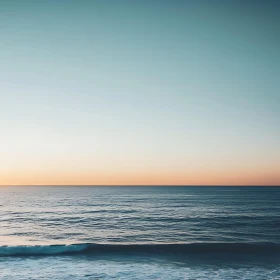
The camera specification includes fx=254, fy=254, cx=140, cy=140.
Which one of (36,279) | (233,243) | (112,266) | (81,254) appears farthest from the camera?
(233,243)

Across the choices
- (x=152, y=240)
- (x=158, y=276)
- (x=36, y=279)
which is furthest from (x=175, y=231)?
(x=36, y=279)

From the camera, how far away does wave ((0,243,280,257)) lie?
26.3 m

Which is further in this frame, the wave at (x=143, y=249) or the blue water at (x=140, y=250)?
the wave at (x=143, y=249)

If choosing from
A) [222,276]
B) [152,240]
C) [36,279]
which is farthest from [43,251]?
[222,276]

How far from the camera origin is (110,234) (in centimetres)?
3484

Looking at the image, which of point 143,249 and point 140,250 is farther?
point 143,249

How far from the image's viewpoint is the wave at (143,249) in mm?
26344

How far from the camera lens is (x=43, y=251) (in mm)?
26359

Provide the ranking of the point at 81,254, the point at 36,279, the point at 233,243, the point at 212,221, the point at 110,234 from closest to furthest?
1. the point at 36,279
2. the point at 81,254
3. the point at 233,243
4. the point at 110,234
5. the point at 212,221

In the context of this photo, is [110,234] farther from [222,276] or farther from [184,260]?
[222,276]

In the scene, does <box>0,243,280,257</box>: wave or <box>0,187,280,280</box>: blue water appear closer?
<box>0,187,280,280</box>: blue water

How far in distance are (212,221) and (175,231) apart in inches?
445

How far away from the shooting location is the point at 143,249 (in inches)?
1088

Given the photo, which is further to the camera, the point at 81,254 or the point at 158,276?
the point at 81,254
